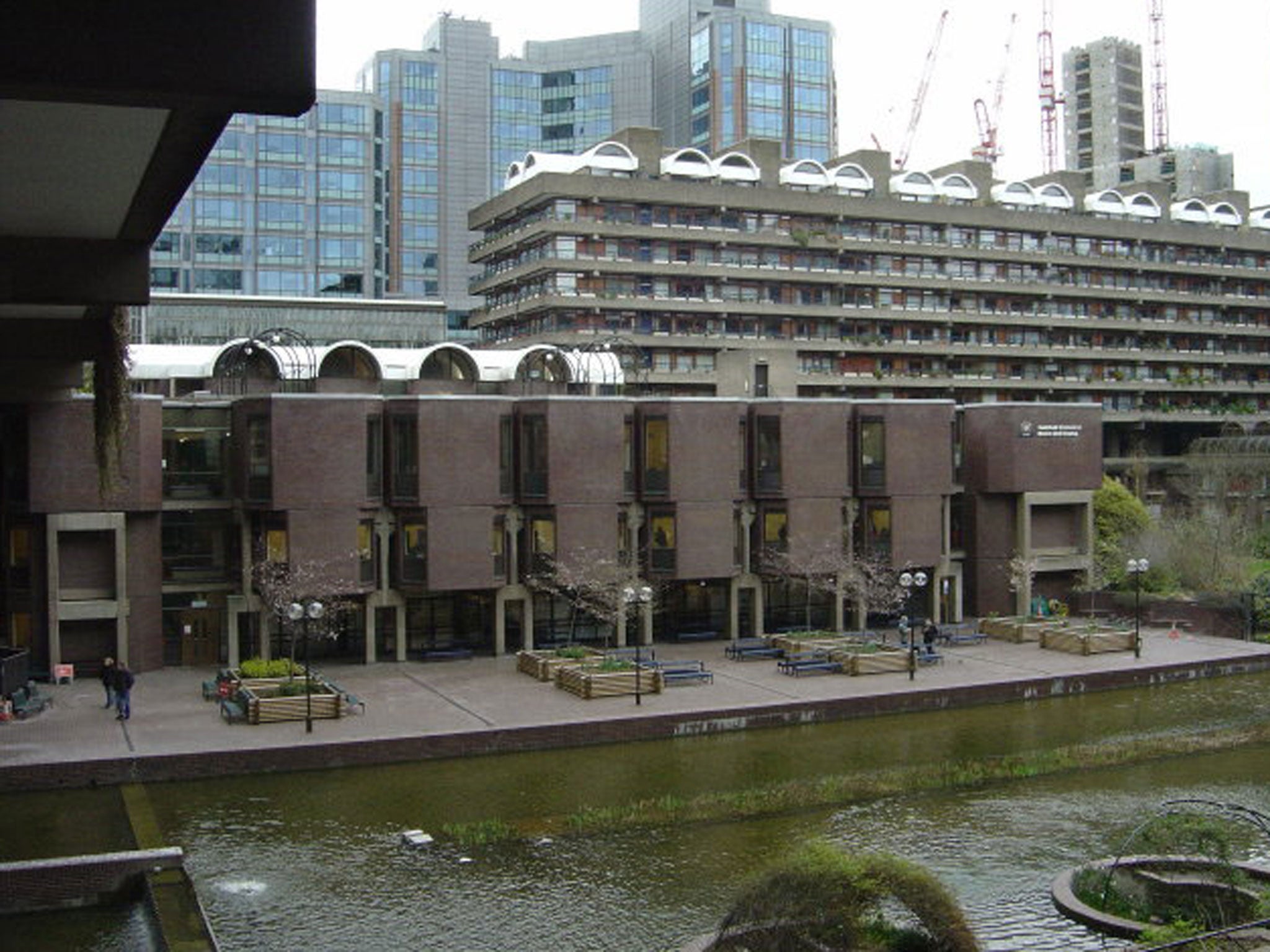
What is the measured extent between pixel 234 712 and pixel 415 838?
10425mm

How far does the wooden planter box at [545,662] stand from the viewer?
3738cm

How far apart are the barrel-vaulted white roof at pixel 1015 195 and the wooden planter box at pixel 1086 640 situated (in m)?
57.2

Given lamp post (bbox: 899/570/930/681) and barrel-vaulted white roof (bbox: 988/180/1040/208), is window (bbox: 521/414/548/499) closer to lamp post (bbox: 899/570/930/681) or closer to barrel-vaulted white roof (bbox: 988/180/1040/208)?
lamp post (bbox: 899/570/930/681)

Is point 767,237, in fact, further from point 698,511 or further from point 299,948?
point 299,948

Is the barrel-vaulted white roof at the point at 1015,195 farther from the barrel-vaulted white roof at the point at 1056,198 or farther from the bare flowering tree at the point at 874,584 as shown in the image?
the bare flowering tree at the point at 874,584

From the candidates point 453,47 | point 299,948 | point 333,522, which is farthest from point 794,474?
point 453,47

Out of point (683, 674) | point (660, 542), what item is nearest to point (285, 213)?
point (660, 542)

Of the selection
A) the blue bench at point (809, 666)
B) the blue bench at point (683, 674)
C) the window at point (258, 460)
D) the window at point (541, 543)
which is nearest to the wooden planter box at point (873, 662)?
the blue bench at point (809, 666)

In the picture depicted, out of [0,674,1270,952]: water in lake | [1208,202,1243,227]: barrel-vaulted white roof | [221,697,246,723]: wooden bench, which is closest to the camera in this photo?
[0,674,1270,952]: water in lake

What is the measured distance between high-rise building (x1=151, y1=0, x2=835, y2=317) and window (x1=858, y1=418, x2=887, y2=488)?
252 feet

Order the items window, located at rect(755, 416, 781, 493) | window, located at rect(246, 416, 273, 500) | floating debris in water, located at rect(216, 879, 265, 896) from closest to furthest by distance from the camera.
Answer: floating debris in water, located at rect(216, 879, 265, 896) < window, located at rect(246, 416, 273, 500) < window, located at rect(755, 416, 781, 493)

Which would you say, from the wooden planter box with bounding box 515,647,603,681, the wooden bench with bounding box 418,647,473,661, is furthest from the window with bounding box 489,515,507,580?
the wooden planter box with bounding box 515,647,603,681

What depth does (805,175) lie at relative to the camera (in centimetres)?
8606

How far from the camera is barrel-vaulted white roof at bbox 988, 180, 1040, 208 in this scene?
3745 inches
